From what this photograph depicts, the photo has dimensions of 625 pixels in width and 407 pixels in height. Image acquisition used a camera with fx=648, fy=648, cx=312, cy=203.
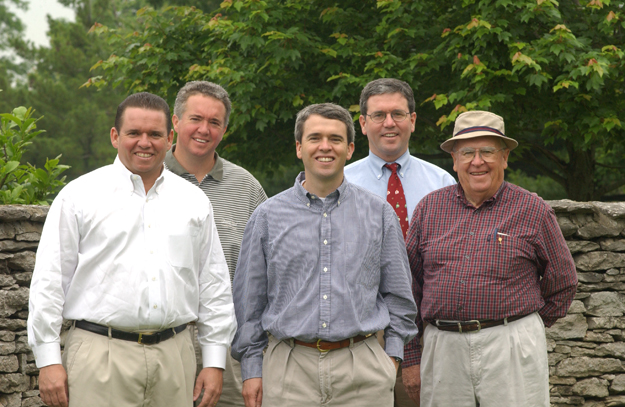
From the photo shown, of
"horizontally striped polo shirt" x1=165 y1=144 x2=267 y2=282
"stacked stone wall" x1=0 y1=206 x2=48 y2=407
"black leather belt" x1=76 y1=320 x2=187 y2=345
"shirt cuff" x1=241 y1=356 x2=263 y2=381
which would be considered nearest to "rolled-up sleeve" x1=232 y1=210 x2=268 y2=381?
"shirt cuff" x1=241 y1=356 x2=263 y2=381

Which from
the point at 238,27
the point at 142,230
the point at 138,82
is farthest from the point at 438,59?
the point at 142,230

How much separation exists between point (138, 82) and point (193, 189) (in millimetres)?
7172

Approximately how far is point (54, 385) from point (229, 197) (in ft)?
4.18

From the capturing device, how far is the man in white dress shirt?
2.49 meters

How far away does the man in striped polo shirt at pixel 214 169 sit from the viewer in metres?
3.26

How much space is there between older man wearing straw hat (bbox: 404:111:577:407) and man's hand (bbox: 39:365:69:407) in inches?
60.4

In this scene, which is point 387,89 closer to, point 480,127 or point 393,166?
point 393,166

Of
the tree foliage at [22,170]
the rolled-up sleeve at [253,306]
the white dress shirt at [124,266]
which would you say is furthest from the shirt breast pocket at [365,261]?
the tree foliage at [22,170]

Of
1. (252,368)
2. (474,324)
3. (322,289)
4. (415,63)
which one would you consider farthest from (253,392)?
(415,63)

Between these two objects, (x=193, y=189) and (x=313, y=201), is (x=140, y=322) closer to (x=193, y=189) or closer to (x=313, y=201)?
(x=193, y=189)

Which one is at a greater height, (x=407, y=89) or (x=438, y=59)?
(x=438, y=59)

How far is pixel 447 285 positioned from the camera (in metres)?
2.92

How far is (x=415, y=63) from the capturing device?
775 cm

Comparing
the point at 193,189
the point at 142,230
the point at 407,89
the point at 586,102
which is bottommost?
the point at 142,230
